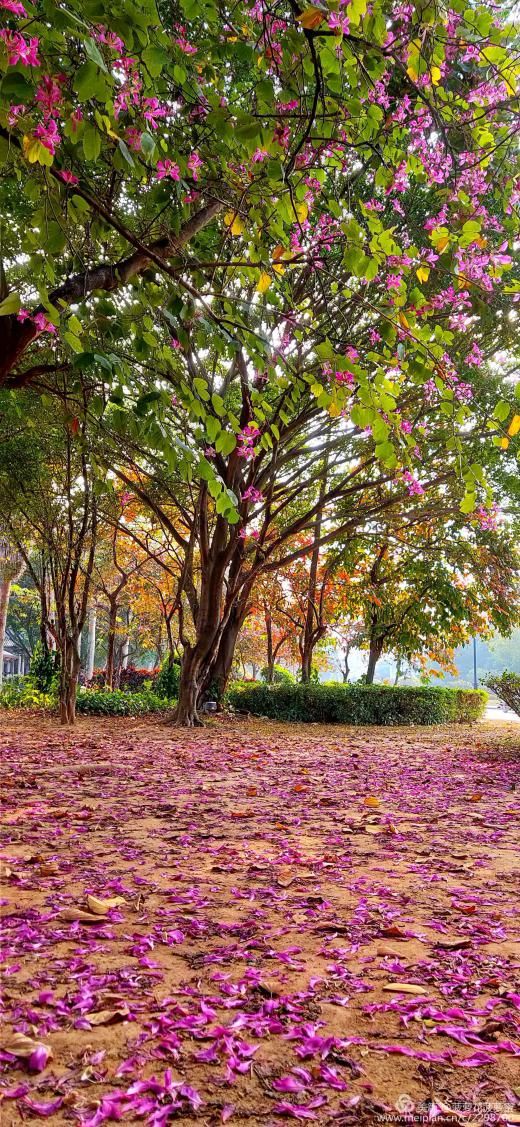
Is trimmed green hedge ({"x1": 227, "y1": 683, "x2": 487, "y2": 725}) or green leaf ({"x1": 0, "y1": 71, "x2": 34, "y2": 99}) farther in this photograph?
trimmed green hedge ({"x1": 227, "y1": 683, "x2": 487, "y2": 725})

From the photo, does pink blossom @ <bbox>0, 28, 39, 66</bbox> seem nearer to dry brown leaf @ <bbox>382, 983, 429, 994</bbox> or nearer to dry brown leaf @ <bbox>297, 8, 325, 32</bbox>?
dry brown leaf @ <bbox>297, 8, 325, 32</bbox>

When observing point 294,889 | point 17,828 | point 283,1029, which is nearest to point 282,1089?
point 283,1029

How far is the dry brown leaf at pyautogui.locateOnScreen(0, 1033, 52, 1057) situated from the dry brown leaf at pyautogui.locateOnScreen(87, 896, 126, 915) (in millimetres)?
858

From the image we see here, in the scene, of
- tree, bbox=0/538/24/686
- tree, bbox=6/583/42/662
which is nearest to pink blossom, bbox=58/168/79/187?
tree, bbox=0/538/24/686

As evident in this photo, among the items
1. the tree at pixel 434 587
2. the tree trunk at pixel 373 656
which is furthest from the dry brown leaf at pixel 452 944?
the tree trunk at pixel 373 656

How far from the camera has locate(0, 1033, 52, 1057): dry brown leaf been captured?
1571mm

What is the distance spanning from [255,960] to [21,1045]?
810 millimetres

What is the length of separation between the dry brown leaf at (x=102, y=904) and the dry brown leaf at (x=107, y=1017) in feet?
2.39

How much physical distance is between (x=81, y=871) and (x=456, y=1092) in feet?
6.39

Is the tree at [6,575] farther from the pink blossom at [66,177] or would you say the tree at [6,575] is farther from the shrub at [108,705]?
the pink blossom at [66,177]

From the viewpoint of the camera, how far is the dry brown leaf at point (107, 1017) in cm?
173

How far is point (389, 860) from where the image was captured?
348cm

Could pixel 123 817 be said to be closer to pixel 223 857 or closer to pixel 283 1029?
pixel 223 857

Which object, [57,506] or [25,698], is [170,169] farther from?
[25,698]
